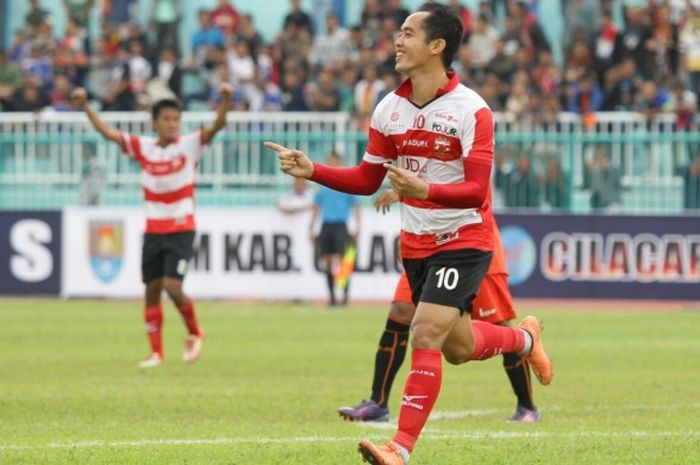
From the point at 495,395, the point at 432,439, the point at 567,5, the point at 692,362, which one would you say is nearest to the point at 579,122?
the point at 567,5

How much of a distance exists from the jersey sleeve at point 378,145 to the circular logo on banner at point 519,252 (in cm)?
1571

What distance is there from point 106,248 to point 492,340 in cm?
1676

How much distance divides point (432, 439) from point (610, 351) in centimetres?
761

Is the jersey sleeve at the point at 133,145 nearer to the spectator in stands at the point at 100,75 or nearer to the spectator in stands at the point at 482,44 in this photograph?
the spectator in stands at the point at 482,44

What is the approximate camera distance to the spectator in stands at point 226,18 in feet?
98.1

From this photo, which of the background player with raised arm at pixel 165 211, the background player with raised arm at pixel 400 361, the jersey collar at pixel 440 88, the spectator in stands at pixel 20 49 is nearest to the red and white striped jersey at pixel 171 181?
the background player with raised arm at pixel 165 211

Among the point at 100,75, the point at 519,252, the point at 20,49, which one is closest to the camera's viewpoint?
the point at 519,252

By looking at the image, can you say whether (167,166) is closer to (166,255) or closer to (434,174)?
(166,255)

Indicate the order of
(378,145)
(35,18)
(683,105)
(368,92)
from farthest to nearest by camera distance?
(35,18)
(368,92)
(683,105)
(378,145)

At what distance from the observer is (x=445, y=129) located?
8.70m

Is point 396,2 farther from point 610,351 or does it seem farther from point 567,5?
point 610,351

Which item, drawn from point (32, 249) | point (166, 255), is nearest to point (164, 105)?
point (166, 255)

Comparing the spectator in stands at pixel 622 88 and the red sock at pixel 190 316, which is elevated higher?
the spectator in stands at pixel 622 88

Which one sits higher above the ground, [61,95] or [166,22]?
[166,22]
